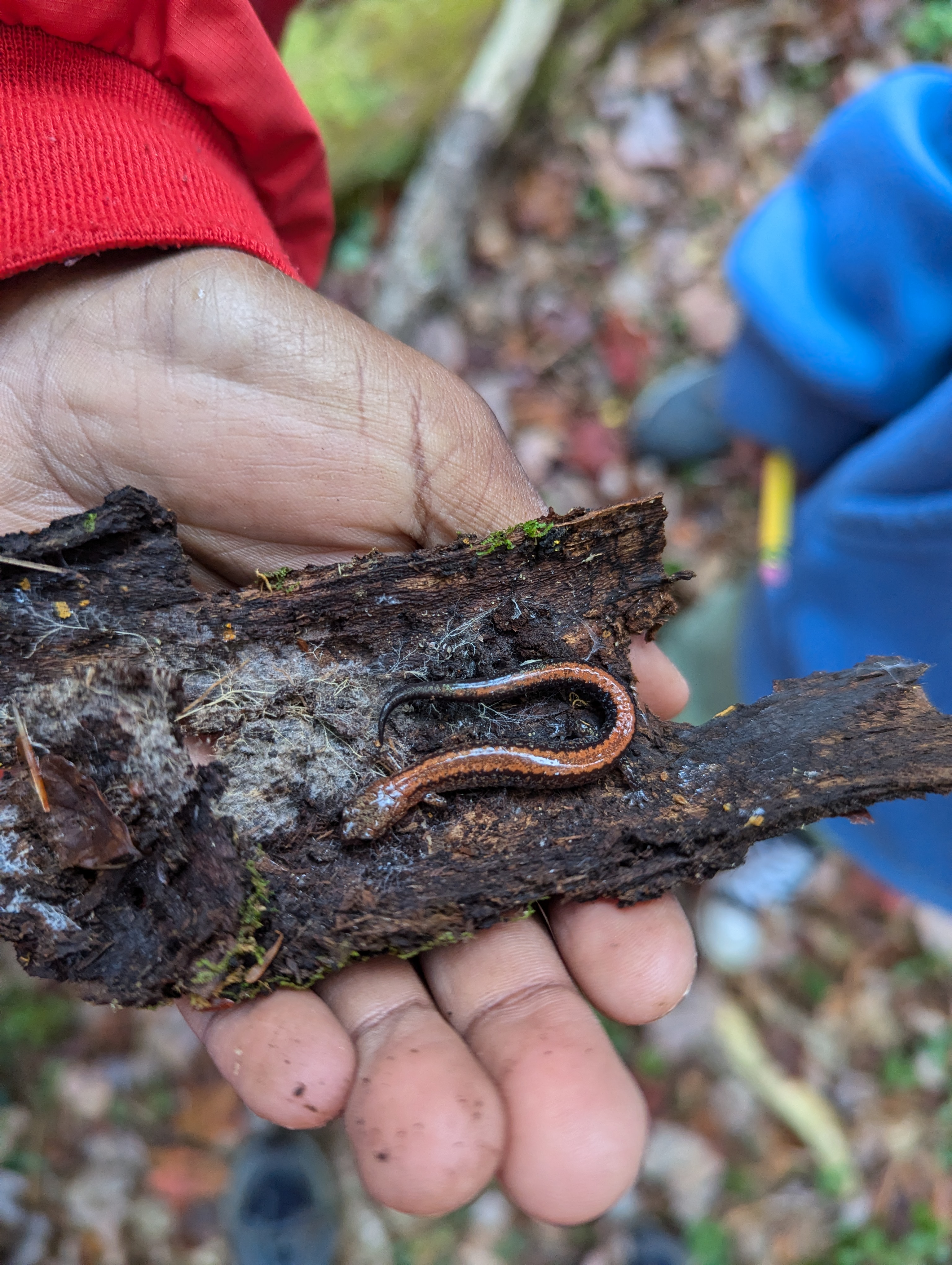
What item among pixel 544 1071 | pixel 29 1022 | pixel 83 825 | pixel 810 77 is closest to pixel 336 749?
pixel 83 825

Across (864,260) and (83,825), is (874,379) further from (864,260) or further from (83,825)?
(83,825)

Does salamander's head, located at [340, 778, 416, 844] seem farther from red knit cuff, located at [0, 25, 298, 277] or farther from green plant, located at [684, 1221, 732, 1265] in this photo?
green plant, located at [684, 1221, 732, 1265]

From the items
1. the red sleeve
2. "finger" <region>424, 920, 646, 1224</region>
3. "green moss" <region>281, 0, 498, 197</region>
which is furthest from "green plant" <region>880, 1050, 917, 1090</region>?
"green moss" <region>281, 0, 498, 197</region>

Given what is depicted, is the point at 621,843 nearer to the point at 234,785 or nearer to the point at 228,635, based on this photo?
the point at 234,785

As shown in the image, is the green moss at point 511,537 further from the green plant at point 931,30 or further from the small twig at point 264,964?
the green plant at point 931,30

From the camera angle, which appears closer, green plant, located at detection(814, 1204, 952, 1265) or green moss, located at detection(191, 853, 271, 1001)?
green moss, located at detection(191, 853, 271, 1001)

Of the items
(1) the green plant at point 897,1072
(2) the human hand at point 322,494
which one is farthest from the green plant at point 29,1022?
(1) the green plant at point 897,1072
